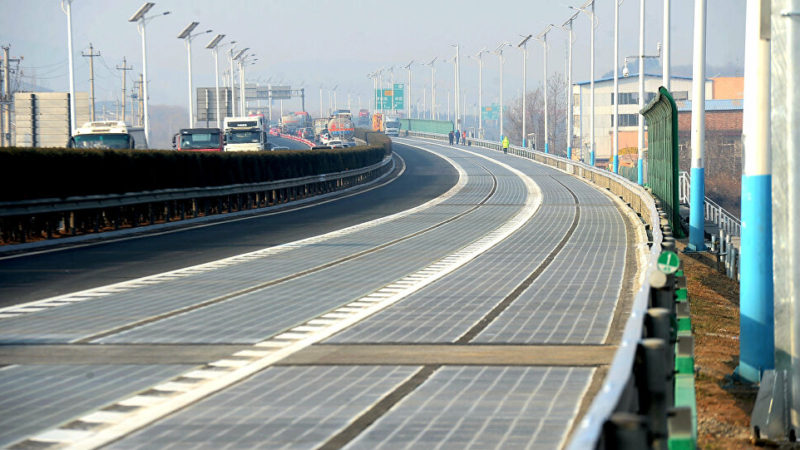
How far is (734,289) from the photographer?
26.9 m

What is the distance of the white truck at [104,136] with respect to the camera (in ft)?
164

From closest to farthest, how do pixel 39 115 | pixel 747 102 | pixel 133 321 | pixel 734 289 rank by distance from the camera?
1. pixel 747 102
2. pixel 133 321
3. pixel 734 289
4. pixel 39 115

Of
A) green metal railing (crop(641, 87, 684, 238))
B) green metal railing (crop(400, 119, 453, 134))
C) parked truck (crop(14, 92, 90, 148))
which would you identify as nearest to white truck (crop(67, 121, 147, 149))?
parked truck (crop(14, 92, 90, 148))

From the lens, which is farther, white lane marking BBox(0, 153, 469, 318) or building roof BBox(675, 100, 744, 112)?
building roof BBox(675, 100, 744, 112)

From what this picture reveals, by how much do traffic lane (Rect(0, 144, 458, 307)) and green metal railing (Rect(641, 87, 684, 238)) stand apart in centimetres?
845

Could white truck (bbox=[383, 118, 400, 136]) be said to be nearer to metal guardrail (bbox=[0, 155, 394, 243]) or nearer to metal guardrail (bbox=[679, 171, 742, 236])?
metal guardrail (bbox=[679, 171, 742, 236])

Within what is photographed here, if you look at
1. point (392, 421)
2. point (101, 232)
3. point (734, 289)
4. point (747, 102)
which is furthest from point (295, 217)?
point (392, 421)

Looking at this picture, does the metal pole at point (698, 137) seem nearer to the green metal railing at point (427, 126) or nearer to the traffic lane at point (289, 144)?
the traffic lane at point (289, 144)

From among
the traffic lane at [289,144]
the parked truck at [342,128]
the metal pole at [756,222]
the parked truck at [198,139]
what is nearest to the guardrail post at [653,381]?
the metal pole at [756,222]

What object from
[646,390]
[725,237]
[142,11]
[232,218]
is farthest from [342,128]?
[646,390]

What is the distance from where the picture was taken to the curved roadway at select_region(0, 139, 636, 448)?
8.50 meters

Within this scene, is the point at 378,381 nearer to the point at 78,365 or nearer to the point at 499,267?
the point at 78,365

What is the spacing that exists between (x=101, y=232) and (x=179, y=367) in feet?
64.5

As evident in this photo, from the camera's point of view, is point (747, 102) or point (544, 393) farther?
point (747, 102)
